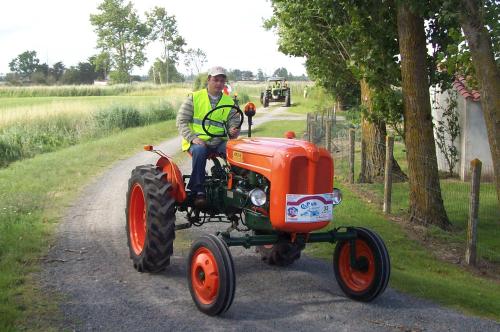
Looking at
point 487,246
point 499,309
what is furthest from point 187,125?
point 487,246

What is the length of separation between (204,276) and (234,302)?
42 cm

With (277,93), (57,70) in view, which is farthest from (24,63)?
(277,93)

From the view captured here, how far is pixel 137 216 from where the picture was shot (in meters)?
7.23

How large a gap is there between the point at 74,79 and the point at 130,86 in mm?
31613

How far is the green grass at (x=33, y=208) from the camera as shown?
17.7 ft

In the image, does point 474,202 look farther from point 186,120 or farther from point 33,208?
point 33,208

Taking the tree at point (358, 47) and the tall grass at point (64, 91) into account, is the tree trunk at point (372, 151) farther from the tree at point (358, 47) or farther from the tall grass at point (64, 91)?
the tall grass at point (64, 91)

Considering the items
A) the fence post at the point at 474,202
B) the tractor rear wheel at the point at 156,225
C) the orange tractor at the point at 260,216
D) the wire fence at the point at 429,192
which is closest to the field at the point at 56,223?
the wire fence at the point at 429,192

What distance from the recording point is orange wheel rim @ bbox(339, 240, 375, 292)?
5.64 meters

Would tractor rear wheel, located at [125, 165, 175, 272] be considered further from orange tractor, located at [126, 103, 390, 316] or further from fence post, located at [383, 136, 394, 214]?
fence post, located at [383, 136, 394, 214]

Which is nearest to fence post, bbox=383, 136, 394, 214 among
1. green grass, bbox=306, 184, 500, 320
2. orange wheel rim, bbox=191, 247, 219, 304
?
green grass, bbox=306, 184, 500, 320

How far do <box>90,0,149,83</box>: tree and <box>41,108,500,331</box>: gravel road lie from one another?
8520cm

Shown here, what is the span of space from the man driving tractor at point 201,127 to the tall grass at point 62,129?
1225cm

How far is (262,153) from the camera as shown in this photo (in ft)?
18.2
